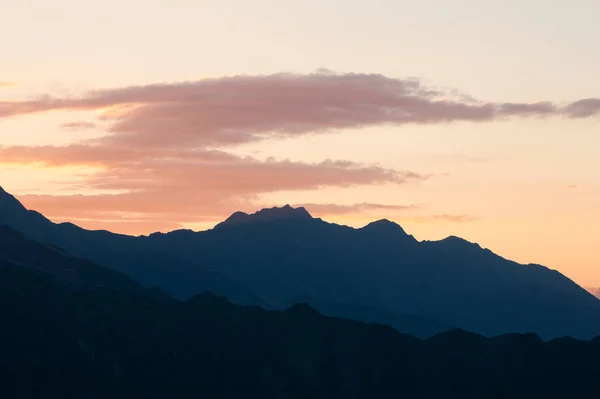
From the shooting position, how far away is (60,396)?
7844 inches

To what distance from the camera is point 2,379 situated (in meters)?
199

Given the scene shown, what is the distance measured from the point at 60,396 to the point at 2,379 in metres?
10.6
